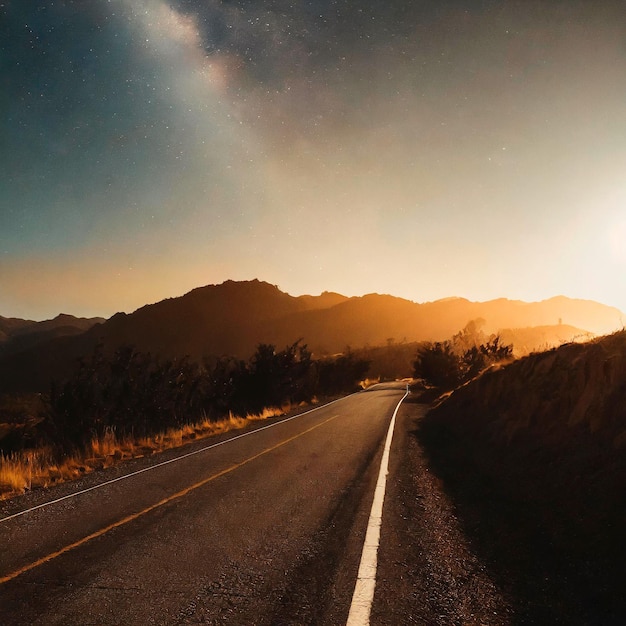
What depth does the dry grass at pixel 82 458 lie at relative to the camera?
8555 millimetres

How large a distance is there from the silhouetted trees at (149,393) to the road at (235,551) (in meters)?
5.46

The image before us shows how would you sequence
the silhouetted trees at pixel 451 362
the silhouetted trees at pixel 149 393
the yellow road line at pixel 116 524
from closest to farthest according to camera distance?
the yellow road line at pixel 116 524, the silhouetted trees at pixel 149 393, the silhouetted trees at pixel 451 362

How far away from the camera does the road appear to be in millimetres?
3389

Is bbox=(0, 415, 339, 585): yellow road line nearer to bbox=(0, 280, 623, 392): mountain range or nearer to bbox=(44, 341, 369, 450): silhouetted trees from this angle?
bbox=(44, 341, 369, 450): silhouetted trees

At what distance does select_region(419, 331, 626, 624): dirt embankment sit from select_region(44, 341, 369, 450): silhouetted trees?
9.62 meters

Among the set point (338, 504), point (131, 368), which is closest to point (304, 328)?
point (131, 368)

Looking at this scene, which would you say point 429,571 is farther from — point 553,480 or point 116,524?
point 116,524

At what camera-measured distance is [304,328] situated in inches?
6368

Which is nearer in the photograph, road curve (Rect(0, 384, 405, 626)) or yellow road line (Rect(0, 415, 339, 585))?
road curve (Rect(0, 384, 405, 626))

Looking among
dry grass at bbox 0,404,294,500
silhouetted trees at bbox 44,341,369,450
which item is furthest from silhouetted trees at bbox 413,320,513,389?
dry grass at bbox 0,404,294,500

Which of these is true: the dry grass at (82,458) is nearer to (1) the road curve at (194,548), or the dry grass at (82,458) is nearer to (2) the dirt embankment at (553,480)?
(1) the road curve at (194,548)

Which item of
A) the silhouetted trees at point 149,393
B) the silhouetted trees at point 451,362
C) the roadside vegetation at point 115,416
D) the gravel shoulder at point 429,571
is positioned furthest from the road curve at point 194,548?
the silhouetted trees at point 451,362

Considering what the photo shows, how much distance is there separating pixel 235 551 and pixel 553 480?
4750mm

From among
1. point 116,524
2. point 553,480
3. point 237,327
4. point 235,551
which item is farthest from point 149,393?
point 237,327
